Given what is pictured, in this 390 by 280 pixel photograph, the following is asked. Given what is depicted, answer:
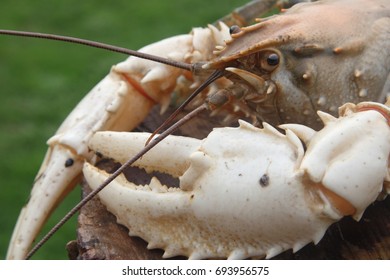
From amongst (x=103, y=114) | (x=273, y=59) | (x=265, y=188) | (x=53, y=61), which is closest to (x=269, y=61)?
(x=273, y=59)

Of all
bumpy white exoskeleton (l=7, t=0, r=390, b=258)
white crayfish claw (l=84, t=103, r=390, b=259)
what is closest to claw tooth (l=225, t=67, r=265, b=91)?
bumpy white exoskeleton (l=7, t=0, r=390, b=258)

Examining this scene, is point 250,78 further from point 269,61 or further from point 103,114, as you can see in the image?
point 103,114

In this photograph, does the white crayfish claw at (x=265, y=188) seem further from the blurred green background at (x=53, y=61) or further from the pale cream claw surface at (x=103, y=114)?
the blurred green background at (x=53, y=61)

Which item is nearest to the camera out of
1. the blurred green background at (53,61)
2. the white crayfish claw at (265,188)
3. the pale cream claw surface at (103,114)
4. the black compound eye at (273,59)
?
the white crayfish claw at (265,188)

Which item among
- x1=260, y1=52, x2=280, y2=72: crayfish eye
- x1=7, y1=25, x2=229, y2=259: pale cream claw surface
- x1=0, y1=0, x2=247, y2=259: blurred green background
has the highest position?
x1=260, y1=52, x2=280, y2=72: crayfish eye

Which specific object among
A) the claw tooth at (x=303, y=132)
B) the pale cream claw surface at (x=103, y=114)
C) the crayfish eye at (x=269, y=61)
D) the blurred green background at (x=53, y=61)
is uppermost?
the crayfish eye at (x=269, y=61)

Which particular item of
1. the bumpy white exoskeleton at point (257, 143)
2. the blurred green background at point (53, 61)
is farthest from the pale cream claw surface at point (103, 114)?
the blurred green background at point (53, 61)

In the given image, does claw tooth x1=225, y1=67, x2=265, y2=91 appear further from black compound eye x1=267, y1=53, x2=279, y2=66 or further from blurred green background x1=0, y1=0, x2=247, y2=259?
blurred green background x1=0, y1=0, x2=247, y2=259
